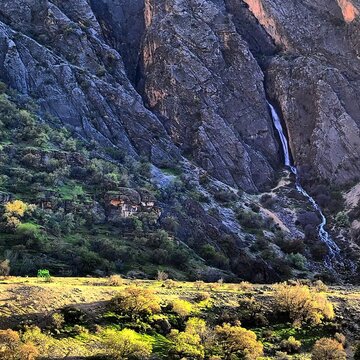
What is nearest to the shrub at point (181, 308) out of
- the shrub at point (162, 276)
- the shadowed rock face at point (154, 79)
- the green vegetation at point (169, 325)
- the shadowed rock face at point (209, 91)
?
the green vegetation at point (169, 325)

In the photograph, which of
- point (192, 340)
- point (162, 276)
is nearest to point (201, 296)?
point (192, 340)

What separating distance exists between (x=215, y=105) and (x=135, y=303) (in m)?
78.1

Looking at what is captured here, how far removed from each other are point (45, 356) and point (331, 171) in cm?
8298

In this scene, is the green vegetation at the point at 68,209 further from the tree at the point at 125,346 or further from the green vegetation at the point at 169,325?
the tree at the point at 125,346

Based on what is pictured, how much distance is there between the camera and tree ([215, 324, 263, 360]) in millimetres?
31250

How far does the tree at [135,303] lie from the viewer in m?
34.9

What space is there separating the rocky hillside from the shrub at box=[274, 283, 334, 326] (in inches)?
1070

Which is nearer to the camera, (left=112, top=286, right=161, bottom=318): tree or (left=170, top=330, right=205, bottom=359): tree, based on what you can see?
(left=170, top=330, right=205, bottom=359): tree

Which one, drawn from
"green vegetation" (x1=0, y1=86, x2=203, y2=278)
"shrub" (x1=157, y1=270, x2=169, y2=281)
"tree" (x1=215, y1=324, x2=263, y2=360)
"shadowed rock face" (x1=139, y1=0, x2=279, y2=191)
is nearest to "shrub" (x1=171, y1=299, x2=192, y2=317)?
"tree" (x1=215, y1=324, x2=263, y2=360)

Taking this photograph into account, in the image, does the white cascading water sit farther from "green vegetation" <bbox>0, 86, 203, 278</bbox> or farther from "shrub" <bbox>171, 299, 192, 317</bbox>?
"shrub" <bbox>171, 299, 192, 317</bbox>

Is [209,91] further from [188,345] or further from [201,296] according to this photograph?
[188,345]

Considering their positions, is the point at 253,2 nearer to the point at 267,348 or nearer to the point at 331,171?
the point at 331,171

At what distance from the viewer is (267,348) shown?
3362cm

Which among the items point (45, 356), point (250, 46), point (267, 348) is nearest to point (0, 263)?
point (45, 356)
